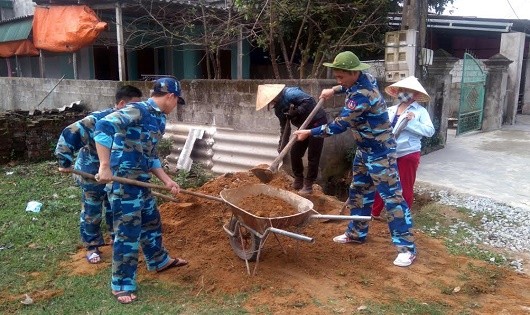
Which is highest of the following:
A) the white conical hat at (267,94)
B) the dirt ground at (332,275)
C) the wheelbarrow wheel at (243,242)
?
the white conical hat at (267,94)

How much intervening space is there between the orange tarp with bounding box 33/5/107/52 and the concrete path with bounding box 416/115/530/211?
7.66 m

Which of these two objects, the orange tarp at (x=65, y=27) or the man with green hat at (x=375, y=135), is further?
the orange tarp at (x=65, y=27)

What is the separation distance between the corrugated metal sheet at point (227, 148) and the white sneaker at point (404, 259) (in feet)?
9.81

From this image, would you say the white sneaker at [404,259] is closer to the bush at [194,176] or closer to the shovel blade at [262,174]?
the shovel blade at [262,174]

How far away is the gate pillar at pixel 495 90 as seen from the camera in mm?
11867

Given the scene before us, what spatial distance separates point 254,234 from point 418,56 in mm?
6179

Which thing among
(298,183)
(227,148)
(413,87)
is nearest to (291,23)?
(227,148)

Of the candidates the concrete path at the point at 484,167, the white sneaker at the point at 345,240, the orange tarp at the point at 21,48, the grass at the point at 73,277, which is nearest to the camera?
the grass at the point at 73,277

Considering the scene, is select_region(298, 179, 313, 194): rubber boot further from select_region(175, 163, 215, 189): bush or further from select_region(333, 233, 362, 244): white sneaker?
select_region(175, 163, 215, 189): bush

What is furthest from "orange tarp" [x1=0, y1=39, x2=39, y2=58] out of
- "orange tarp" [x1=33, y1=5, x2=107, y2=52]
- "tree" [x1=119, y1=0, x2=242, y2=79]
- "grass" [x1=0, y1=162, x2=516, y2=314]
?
"grass" [x1=0, y1=162, x2=516, y2=314]

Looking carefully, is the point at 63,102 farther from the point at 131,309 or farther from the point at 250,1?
the point at 131,309

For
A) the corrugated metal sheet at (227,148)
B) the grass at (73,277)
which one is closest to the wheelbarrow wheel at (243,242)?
the grass at (73,277)

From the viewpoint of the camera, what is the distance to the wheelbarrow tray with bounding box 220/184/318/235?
3.73 metres

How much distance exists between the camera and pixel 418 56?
8758mm
